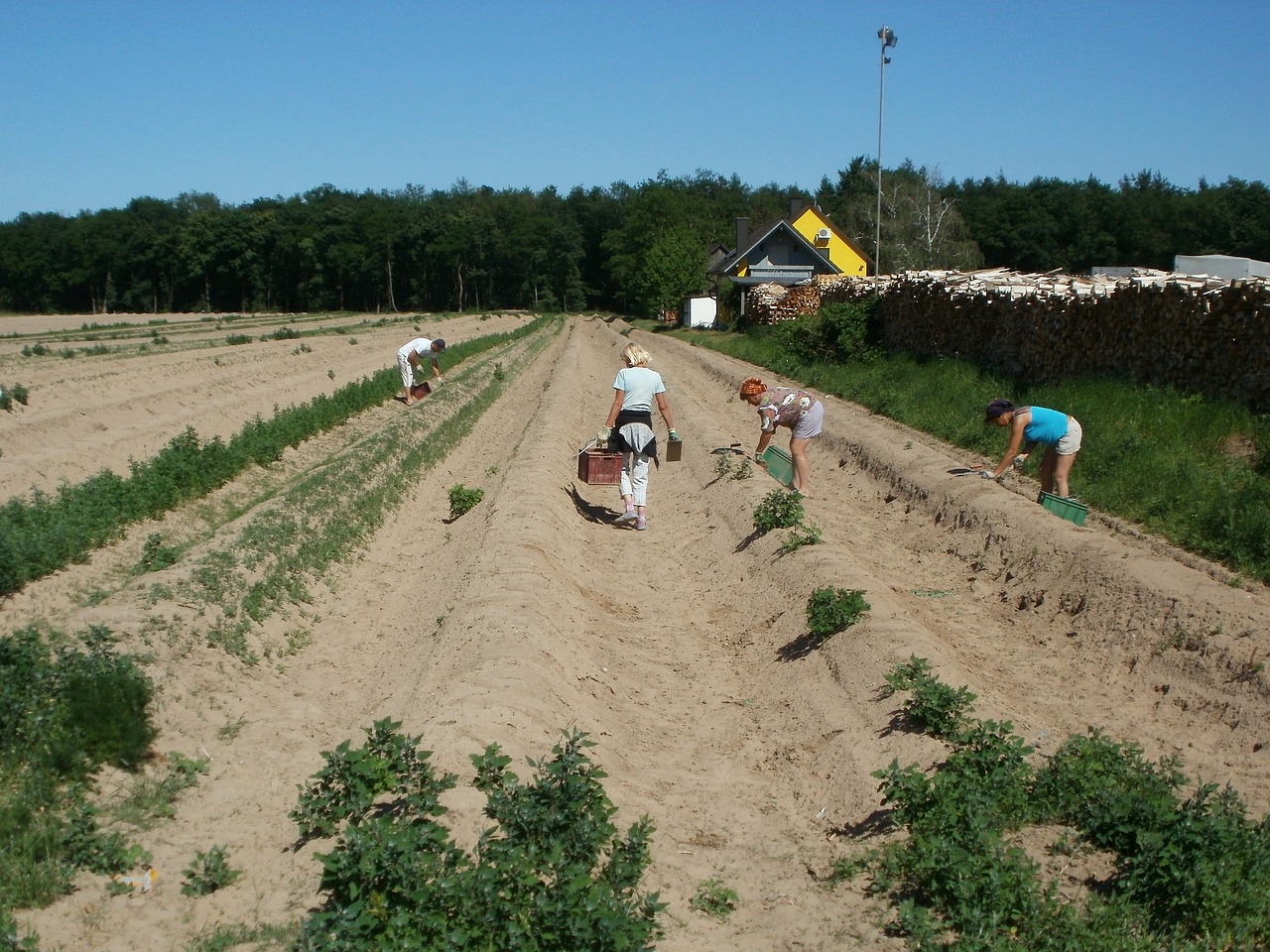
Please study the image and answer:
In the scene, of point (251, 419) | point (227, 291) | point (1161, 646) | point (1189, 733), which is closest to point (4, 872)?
point (1189, 733)

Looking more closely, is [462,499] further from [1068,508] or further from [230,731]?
[1068,508]

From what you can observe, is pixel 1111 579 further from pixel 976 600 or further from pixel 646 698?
pixel 646 698

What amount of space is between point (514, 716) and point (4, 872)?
271 cm

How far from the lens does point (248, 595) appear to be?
30.3ft

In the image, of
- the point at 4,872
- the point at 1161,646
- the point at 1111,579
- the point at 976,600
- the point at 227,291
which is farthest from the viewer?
the point at 227,291

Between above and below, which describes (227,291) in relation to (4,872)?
above

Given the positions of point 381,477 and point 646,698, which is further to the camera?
point 381,477

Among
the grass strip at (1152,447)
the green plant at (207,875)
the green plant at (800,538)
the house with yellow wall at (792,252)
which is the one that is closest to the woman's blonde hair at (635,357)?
the green plant at (800,538)

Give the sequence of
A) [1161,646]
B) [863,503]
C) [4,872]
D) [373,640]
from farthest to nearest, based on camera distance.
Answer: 1. [863,503]
2. [373,640]
3. [1161,646]
4. [4,872]

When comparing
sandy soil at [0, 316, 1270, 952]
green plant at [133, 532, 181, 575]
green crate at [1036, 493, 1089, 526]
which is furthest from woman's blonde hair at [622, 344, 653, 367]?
green plant at [133, 532, 181, 575]

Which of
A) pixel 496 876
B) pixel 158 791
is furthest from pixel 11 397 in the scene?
pixel 496 876

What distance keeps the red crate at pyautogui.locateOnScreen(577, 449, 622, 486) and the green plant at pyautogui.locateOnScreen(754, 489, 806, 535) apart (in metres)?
1.66

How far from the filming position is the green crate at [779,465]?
551 inches

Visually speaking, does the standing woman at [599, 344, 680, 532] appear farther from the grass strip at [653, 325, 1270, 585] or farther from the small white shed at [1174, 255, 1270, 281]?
the small white shed at [1174, 255, 1270, 281]
